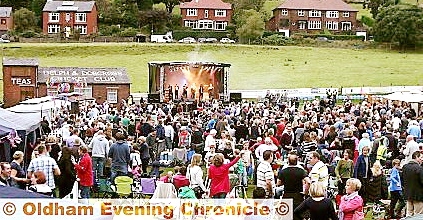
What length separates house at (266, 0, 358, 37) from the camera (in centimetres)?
10338

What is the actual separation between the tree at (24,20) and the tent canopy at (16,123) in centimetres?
7672

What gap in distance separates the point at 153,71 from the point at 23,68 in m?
6.95

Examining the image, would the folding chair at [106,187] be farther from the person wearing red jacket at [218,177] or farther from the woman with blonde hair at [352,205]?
the woman with blonde hair at [352,205]

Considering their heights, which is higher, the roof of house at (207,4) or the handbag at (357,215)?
the roof of house at (207,4)

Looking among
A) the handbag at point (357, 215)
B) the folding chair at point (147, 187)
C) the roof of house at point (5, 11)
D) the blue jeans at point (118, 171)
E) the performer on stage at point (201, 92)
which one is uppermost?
the roof of house at point (5, 11)

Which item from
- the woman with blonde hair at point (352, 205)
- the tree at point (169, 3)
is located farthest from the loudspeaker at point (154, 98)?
the tree at point (169, 3)

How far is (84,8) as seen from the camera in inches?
3831

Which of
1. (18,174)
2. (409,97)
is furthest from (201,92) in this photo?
(18,174)

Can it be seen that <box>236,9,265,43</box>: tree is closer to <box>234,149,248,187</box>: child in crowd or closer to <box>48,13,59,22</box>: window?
<box>48,13,59,22</box>: window

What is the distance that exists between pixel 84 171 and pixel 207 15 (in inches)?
3579

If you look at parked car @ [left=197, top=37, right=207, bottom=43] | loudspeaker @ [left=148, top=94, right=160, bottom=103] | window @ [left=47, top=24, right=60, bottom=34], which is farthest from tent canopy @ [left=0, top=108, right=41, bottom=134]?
window @ [left=47, top=24, right=60, bottom=34]

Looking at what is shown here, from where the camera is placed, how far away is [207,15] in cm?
10481

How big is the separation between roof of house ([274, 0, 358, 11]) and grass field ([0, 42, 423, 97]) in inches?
938

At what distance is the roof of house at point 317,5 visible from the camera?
342ft
